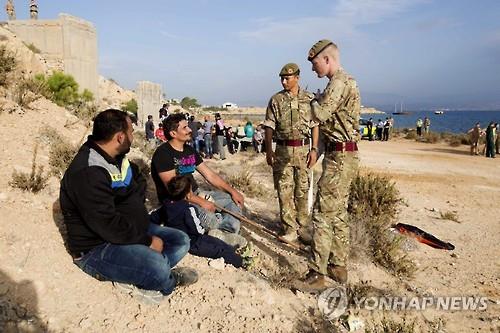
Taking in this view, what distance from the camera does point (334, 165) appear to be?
3426mm

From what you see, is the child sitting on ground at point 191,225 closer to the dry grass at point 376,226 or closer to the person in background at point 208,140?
the dry grass at point 376,226

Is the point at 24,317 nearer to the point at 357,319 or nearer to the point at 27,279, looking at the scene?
the point at 27,279

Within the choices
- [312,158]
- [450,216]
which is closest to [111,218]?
[312,158]

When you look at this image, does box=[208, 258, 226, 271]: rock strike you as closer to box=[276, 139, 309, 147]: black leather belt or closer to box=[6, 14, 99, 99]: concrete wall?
box=[276, 139, 309, 147]: black leather belt

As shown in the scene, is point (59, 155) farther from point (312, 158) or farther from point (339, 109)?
point (339, 109)

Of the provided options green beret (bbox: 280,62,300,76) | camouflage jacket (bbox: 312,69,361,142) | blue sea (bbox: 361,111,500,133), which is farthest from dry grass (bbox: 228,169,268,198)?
blue sea (bbox: 361,111,500,133)

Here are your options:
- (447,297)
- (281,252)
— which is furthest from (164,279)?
(447,297)

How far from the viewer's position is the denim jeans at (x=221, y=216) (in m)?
3.85

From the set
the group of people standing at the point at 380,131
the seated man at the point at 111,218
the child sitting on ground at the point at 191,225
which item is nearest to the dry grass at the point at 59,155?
the child sitting on ground at the point at 191,225

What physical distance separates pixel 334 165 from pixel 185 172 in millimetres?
1604

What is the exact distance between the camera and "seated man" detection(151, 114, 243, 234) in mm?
3838

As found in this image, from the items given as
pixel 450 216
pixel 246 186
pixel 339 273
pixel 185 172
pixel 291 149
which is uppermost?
pixel 291 149

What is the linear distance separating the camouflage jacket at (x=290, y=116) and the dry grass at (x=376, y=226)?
4.41 feet

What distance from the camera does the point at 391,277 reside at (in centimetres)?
405
